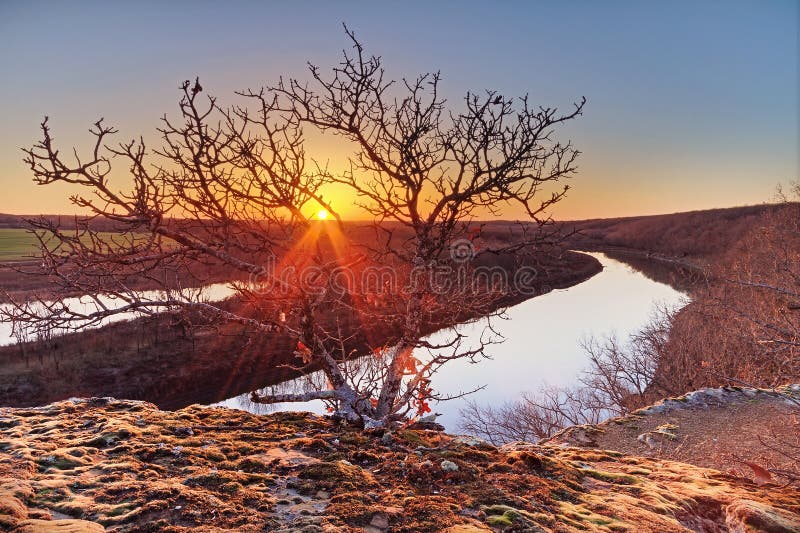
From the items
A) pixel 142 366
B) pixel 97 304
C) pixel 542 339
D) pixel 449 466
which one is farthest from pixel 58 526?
pixel 542 339

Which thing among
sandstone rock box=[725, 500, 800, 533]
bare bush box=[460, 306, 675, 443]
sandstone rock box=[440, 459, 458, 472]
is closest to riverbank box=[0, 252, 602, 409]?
bare bush box=[460, 306, 675, 443]

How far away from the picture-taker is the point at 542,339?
2998 centimetres

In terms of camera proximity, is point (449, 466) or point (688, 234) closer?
point (449, 466)

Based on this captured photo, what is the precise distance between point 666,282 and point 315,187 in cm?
5510

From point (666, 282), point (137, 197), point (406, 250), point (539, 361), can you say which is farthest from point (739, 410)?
point (666, 282)

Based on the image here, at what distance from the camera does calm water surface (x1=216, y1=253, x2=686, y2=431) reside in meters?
21.2

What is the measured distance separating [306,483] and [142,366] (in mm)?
23167

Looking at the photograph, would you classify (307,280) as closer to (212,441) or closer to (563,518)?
(212,441)

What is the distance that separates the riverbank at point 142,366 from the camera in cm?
2012

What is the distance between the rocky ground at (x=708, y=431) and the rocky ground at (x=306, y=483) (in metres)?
3.36

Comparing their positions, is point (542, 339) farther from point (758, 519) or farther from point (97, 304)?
point (97, 304)

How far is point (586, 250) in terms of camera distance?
94.1m

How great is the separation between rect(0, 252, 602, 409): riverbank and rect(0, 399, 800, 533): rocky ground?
13.6 m

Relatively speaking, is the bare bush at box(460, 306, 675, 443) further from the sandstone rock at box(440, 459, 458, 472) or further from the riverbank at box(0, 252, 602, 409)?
the sandstone rock at box(440, 459, 458, 472)
